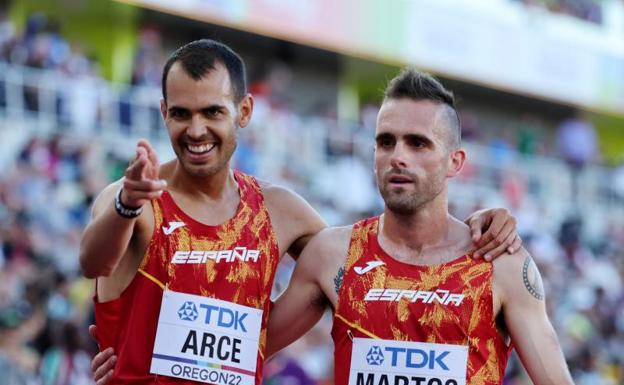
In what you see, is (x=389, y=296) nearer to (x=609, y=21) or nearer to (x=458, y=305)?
(x=458, y=305)

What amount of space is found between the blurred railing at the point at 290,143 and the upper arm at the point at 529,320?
28.0ft

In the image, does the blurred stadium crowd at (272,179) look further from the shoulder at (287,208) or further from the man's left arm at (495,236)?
the man's left arm at (495,236)

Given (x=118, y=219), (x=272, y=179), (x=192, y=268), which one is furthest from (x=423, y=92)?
(x=272, y=179)

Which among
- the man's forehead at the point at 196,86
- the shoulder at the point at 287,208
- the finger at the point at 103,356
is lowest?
the finger at the point at 103,356

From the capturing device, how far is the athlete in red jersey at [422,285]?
567 cm

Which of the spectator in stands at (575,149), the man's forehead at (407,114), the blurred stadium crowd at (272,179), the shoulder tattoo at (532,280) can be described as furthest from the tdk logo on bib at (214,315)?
the spectator in stands at (575,149)

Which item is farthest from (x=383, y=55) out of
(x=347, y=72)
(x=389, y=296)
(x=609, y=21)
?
(x=389, y=296)

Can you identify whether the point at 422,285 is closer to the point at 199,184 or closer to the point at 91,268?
the point at 199,184

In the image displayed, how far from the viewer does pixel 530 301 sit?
5.72 meters

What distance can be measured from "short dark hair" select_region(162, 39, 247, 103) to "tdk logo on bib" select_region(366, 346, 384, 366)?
1.30 metres

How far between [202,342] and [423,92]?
5.00 feet

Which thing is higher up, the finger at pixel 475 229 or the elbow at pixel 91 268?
the finger at pixel 475 229

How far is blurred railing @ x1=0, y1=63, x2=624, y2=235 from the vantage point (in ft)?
47.4

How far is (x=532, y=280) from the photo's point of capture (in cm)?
578
